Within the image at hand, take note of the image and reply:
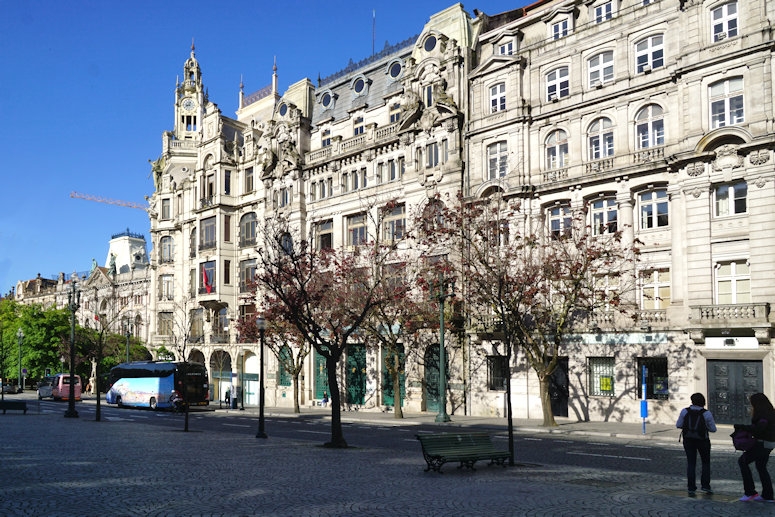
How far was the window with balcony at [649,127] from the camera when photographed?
34594mm

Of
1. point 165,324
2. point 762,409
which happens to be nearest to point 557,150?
point 762,409

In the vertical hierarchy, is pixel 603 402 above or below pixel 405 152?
below

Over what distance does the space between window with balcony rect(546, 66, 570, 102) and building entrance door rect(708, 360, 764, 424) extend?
1572cm

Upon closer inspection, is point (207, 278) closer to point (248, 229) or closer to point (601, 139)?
point (248, 229)

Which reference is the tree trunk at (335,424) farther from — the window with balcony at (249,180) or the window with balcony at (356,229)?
the window with balcony at (249,180)

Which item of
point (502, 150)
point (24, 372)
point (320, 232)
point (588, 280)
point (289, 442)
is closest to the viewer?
point (289, 442)

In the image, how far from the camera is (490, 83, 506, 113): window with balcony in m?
41.1

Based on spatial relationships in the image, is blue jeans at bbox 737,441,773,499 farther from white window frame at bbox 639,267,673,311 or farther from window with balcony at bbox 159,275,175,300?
window with balcony at bbox 159,275,175,300

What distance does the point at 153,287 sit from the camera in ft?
230

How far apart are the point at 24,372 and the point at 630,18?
2429 inches

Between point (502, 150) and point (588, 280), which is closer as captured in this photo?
point (588, 280)

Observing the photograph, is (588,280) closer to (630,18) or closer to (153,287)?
(630,18)

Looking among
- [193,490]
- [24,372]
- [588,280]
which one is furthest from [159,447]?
[24,372]

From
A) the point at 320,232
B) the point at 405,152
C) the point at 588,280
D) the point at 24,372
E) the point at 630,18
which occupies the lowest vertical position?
the point at 24,372
